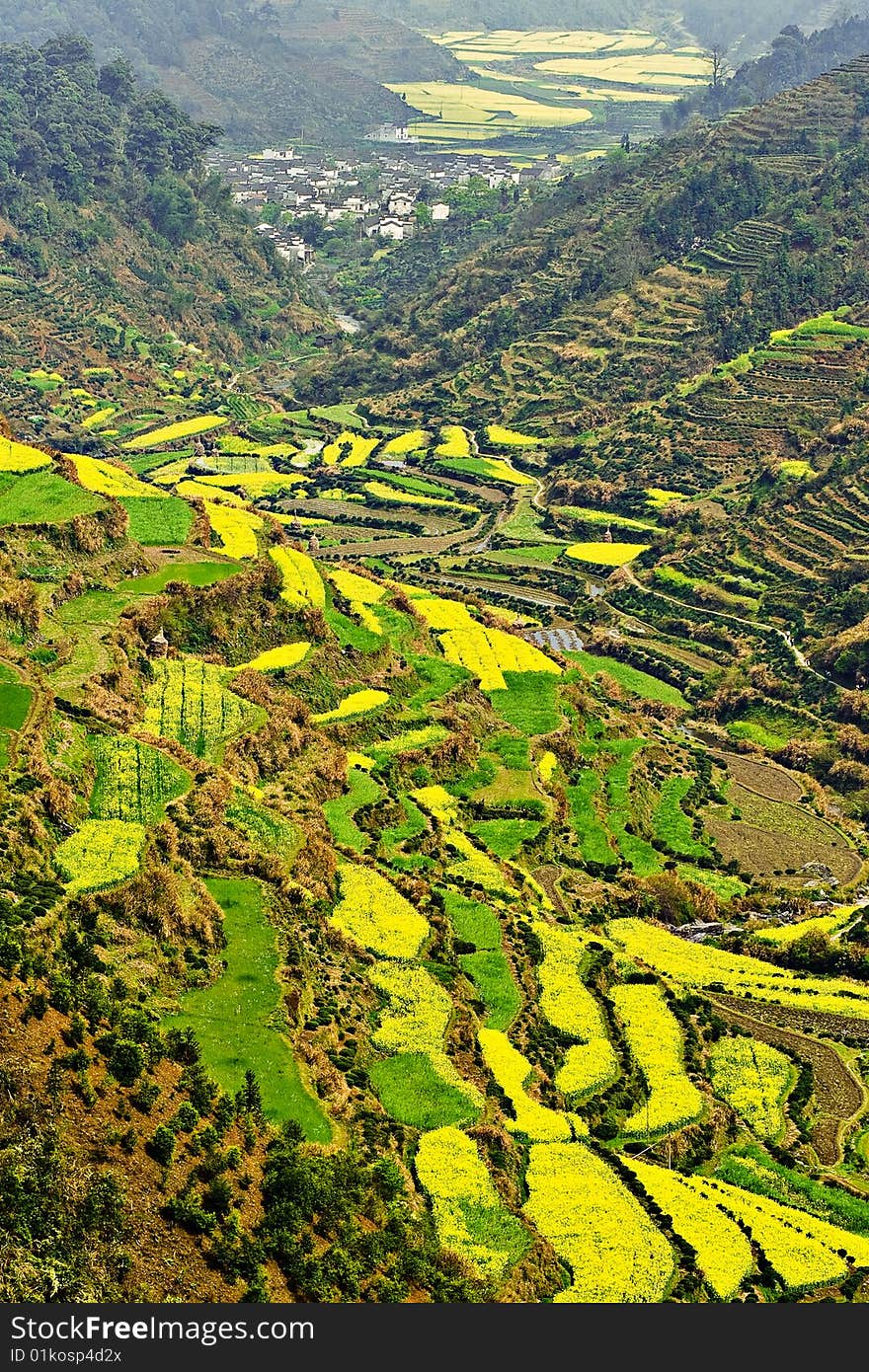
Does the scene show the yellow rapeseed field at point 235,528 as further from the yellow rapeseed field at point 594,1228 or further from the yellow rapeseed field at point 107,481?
the yellow rapeseed field at point 594,1228

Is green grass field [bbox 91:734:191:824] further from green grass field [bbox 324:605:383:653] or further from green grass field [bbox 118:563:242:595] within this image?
green grass field [bbox 324:605:383:653]

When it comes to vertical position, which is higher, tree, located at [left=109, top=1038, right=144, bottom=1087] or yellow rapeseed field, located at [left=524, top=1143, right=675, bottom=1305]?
tree, located at [left=109, top=1038, right=144, bottom=1087]

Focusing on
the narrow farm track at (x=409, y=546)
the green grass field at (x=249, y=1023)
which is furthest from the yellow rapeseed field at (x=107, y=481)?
the green grass field at (x=249, y=1023)

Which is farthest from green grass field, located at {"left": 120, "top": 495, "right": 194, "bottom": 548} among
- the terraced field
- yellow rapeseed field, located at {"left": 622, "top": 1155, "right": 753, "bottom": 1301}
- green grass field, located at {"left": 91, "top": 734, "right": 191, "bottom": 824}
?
yellow rapeseed field, located at {"left": 622, "top": 1155, "right": 753, "bottom": 1301}

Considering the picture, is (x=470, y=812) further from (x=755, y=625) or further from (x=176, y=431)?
(x=176, y=431)

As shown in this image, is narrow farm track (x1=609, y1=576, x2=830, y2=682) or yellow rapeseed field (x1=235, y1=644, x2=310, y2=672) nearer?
yellow rapeseed field (x1=235, y1=644, x2=310, y2=672)

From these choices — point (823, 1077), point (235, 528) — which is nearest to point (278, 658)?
point (235, 528)
